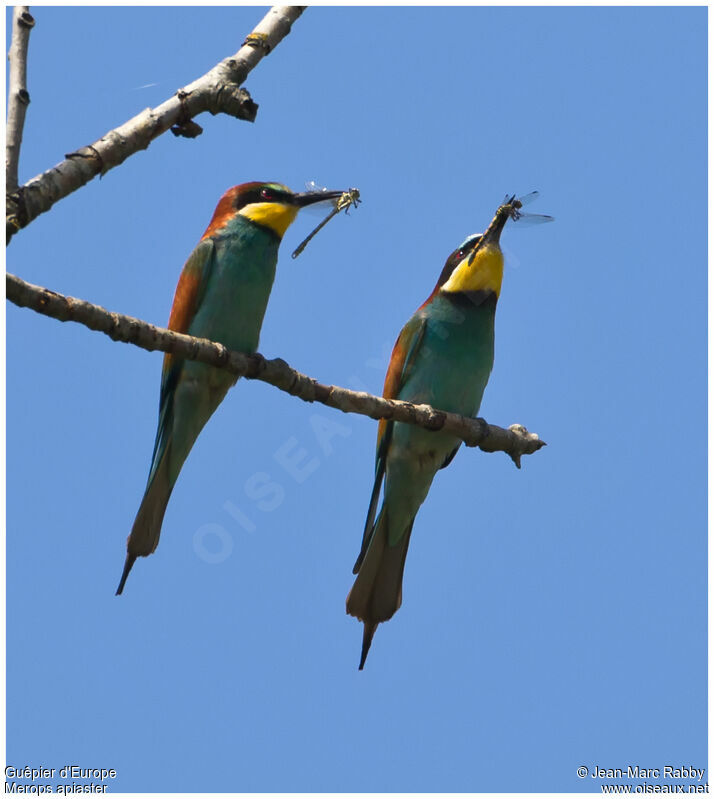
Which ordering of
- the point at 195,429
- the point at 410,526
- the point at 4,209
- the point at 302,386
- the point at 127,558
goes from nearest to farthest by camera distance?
the point at 4,209
the point at 302,386
the point at 127,558
the point at 195,429
the point at 410,526

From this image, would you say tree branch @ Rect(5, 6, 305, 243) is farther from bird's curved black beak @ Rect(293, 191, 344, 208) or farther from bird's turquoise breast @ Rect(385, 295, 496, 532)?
bird's turquoise breast @ Rect(385, 295, 496, 532)

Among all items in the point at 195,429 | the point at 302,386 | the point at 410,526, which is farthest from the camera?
the point at 410,526

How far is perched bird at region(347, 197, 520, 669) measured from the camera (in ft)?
14.5

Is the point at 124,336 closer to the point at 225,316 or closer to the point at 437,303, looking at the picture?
the point at 225,316

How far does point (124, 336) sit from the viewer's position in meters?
2.93

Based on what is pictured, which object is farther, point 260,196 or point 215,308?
point 260,196

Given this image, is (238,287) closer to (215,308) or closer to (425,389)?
(215,308)

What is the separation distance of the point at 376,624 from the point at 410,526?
481mm

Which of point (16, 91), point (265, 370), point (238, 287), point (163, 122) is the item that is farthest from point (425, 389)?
point (16, 91)

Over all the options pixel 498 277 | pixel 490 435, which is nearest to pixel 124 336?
pixel 490 435

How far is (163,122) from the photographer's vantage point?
310 cm

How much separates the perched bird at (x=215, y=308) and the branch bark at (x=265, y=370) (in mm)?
759

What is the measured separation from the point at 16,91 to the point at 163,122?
509 millimetres

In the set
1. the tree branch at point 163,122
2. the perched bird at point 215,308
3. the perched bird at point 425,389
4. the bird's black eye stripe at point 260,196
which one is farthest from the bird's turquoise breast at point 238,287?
the tree branch at point 163,122
